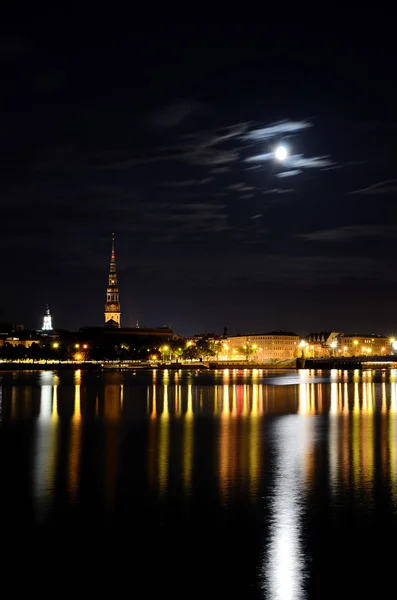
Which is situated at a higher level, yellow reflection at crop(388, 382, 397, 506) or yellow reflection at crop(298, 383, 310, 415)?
yellow reflection at crop(298, 383, 310, 415)

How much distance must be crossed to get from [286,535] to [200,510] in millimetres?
2399

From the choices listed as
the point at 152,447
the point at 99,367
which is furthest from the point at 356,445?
the point at 99,367

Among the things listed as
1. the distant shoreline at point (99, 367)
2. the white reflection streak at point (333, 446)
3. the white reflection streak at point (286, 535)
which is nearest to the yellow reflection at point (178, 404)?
the white reflection streak at point (333, 446)

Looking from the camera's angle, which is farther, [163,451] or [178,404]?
[178,404]

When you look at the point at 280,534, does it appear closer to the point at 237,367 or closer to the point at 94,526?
the point at 94,526

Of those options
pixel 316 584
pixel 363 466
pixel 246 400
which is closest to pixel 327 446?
pixel 363 466

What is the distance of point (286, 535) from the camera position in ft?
46.5

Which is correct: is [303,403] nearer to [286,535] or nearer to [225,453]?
[225,453]

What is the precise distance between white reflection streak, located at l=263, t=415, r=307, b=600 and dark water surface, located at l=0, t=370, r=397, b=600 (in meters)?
0.03

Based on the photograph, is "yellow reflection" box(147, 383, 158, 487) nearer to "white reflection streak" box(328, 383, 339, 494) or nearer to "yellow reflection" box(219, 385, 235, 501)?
"yellow reflection" box(219, 385, 235, 501)

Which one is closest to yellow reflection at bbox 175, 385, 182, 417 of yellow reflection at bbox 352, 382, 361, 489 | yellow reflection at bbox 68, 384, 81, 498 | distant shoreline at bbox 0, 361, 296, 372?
yellow reflection at bbox 68, 384, 81, 498

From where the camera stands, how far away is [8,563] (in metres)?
12.5

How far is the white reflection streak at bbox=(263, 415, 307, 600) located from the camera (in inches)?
455

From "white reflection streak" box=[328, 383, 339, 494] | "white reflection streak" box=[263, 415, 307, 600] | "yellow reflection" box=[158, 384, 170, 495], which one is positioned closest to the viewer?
"white reflection streak" box=[263, 415, 307, 600]
